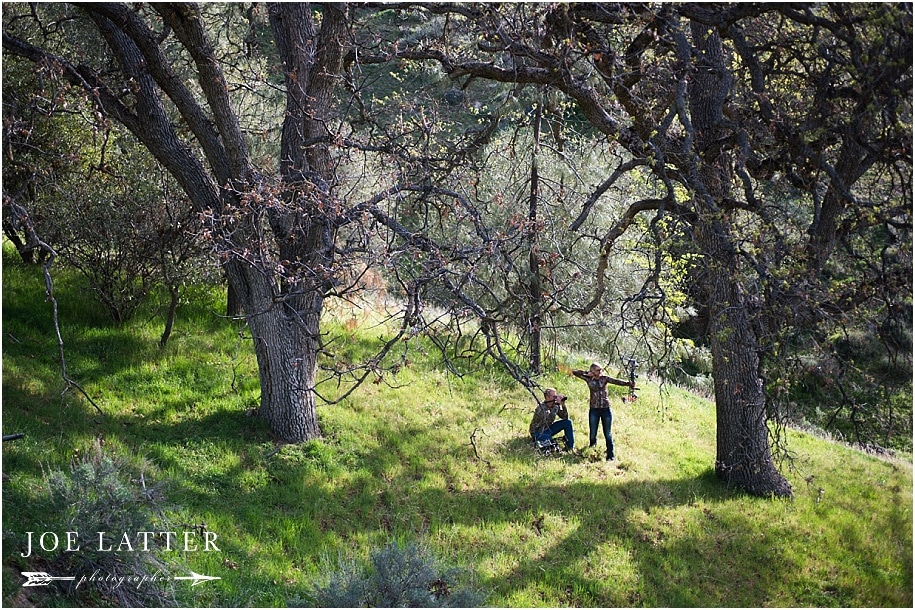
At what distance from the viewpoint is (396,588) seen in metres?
5.34

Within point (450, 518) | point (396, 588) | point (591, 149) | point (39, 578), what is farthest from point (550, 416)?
point (39, 578)

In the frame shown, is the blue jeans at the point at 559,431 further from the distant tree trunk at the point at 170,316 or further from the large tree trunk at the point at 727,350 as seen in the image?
the distant tree trunk at the point at 170,316

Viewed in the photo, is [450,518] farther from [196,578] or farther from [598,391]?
[196,578]

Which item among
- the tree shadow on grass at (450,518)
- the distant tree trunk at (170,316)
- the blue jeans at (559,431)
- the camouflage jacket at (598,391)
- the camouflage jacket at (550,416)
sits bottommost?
the tree shadow on grass at (450,518)

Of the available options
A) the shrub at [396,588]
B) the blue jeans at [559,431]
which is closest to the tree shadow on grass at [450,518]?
the blue jeans at [559,431]

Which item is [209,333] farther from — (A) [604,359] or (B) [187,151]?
(A) [604,359]

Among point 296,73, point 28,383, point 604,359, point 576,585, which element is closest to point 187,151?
point 296,73

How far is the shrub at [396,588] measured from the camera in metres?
5.32

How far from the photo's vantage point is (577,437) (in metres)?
10.8

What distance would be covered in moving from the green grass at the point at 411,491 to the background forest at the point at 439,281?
0.14 ft

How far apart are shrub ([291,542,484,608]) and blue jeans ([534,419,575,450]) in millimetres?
4682

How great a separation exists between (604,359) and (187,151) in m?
9.06

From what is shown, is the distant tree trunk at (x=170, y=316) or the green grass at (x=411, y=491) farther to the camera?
the distant tree trunk at (x=170, y=316)

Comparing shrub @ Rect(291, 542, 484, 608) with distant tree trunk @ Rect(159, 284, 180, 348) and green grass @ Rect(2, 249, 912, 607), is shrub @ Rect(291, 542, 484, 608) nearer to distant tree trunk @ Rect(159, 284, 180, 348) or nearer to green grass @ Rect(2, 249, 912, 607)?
green grass @ Rect(2, 249, 912, 607)
